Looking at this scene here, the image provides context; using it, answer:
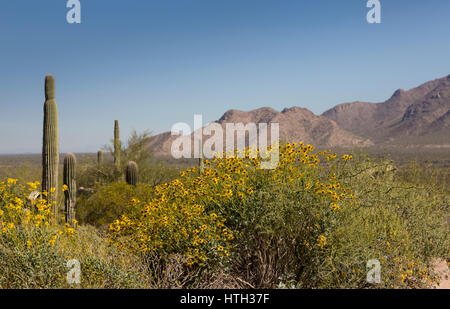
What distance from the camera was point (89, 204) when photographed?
12.4m

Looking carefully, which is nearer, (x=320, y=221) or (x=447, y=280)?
(x=320, y=221)

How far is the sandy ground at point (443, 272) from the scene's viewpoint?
17.9 ft

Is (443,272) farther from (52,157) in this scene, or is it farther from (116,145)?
(116,145)

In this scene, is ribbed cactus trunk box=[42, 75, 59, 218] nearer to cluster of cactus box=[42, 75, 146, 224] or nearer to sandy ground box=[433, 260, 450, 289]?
cluster of cactus box=[42, 75, 146, 224]

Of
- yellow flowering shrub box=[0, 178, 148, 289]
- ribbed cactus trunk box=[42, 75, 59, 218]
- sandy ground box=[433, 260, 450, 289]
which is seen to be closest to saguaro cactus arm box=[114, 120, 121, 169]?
ribbed cactus trunk box=[42, 75, 59, 218]

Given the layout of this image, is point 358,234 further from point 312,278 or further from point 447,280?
point 447,280

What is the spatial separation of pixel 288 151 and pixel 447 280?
11.9ft

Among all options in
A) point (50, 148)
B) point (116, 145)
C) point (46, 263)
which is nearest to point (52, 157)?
point (50, 148)

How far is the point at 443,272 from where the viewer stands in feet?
19.3

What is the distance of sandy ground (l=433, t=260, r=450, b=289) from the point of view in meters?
5.45

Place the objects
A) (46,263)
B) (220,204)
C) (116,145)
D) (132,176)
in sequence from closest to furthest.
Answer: (46,263) → (220,204) → (132,176) → (116,145)

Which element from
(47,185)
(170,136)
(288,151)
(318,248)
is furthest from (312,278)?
(170,136)
